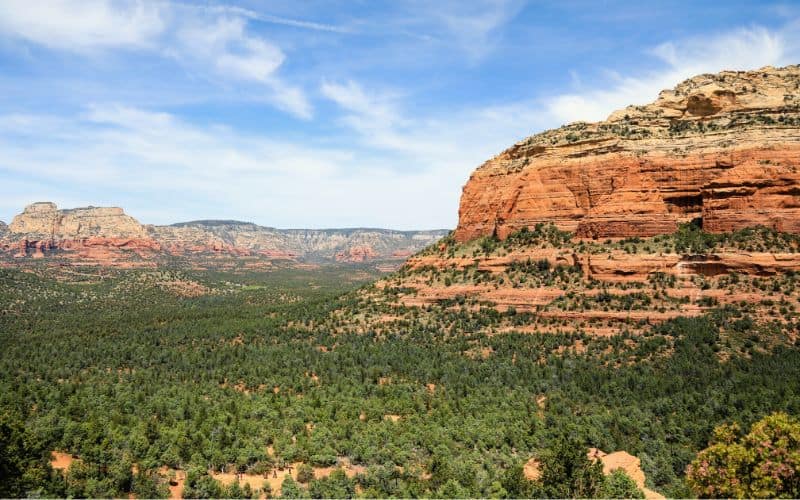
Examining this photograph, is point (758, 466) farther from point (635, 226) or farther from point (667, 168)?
point (667, 168)

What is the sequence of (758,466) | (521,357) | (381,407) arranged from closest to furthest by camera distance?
(758,466)
(381,407)
(521,357)

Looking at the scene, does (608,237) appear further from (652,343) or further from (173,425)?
(173,425)

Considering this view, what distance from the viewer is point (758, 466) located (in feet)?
53.0

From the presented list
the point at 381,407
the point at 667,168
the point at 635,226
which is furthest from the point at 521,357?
the point at 667,168

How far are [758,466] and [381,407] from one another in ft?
78.6

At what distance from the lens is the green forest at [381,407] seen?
80.5ft

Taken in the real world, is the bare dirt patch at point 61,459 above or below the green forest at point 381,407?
below

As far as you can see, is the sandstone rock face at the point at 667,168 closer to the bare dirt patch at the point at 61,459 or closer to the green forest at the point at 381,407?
the green forest at the point at 381,407

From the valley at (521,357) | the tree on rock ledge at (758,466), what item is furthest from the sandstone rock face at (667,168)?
the tree on rock ledge at (758,466)

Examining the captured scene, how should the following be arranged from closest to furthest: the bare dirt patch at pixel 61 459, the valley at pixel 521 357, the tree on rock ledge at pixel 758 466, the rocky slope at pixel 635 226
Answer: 1. the tree on rock ledge at pixel 758 466
2. the valley at pixel 521 357
3. the bare dirt patch at pixel 61 459
4. the rocky slope at pixel 635 226

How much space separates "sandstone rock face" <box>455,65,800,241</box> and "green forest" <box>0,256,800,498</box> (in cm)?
1487

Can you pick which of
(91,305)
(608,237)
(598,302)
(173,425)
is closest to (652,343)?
(598,302)

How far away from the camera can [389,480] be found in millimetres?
25594

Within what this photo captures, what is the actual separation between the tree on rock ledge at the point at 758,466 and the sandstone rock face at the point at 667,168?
40.4m
